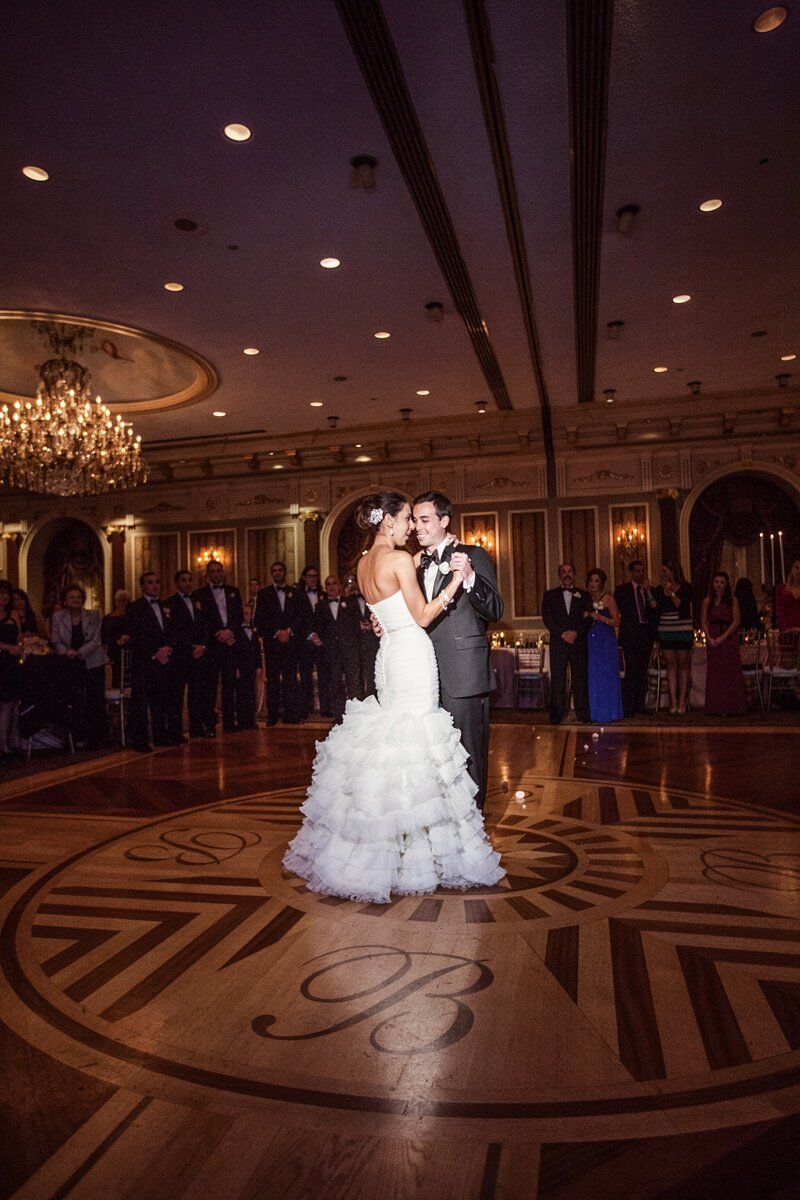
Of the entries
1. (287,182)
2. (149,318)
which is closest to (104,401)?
(149,318)

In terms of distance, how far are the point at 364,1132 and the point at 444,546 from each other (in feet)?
7.33

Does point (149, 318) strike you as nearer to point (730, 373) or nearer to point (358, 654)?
point (358, 654)

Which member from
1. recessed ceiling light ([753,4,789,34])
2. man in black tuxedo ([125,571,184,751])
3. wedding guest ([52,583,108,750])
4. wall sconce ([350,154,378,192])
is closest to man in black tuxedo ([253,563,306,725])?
man in black tuxedo ([125,571,184,751])

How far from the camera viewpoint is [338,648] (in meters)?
7.95

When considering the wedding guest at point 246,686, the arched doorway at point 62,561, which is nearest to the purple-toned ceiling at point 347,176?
the wedding guest at point 246,686

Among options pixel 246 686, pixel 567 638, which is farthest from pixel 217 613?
pixel 567 638

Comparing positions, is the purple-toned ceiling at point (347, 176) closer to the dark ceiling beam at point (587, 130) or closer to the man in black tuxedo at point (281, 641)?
the dark ceiling beam at point (587, 130)

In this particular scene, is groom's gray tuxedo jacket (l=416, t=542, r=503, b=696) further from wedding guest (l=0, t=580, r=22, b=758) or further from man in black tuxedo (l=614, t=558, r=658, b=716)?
man in black tuxedo (l=614, t=558, r=658, b=716)

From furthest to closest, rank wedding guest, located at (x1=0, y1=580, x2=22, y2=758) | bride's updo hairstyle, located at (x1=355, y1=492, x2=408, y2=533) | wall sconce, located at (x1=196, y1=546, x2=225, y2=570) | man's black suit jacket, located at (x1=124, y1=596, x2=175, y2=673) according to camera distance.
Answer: wall sconce, located at (x1=196, y1=546, x2=225, y2=570) → man's black suit jacket, located at (x1=124, y1=596, x2=175, y2=673) → wedding guest, located at (x1=0, y1=580, x2=22, y2=758) → bride's updo hairstyle, located at (x1=355, y1=492, x2=408, y2=533)

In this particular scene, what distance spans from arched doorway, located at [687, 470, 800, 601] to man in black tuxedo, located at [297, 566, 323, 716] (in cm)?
607

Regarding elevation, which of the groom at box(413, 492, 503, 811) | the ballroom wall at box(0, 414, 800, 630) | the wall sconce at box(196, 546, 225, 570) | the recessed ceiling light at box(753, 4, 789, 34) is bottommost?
the groom at box(413, 492, 503, 811)

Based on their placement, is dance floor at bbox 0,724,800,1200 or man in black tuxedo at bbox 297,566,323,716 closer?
dance floor at bbox 0,724,800,1200

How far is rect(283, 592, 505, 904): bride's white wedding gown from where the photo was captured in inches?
106

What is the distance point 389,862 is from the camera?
105 inches
